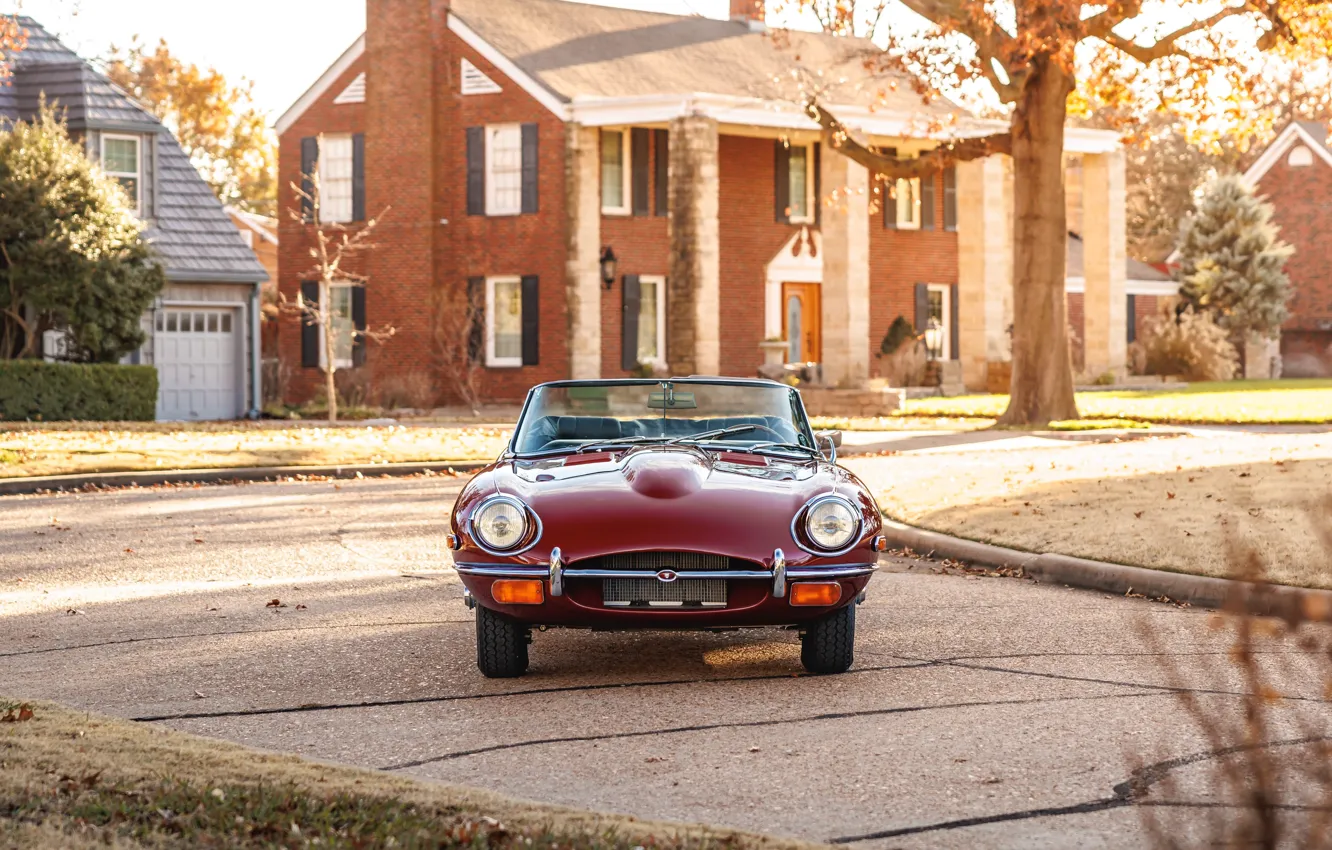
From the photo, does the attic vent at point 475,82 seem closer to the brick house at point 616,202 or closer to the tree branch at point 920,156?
the brick house at point 616,202

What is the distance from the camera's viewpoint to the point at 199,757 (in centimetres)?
587

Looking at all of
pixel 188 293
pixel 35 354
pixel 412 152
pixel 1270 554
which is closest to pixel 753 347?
pixel 412 152

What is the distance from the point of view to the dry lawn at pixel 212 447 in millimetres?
20859

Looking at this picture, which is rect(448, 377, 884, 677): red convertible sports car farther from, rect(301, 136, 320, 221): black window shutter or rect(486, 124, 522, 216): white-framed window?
rect(301, 136, 320, 221): black window shutter

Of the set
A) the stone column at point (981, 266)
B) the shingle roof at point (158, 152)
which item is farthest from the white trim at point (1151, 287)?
the shingle roof at point (158, 152)

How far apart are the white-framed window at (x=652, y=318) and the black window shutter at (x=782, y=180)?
392 cm

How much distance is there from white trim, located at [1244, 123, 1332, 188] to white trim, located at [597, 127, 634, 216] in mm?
28107

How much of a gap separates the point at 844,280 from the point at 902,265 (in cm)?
728

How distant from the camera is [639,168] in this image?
130ft

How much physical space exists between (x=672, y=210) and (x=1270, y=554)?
25866 millimetres

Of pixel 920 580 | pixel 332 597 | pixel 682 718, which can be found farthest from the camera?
pixel 920 580

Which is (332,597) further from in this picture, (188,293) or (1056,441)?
(188,293)

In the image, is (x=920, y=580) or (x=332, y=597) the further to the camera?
(x=920, y=580)

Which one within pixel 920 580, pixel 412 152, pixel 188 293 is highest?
pixel 412 152
